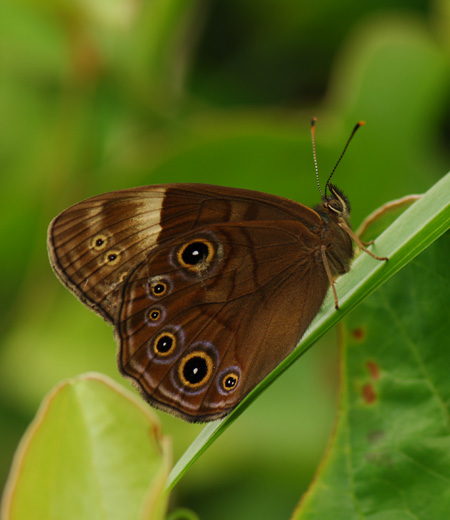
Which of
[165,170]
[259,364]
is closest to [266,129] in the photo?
[165,170]

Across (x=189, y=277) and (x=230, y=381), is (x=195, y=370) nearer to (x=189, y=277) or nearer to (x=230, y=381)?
(x=230, y=381)

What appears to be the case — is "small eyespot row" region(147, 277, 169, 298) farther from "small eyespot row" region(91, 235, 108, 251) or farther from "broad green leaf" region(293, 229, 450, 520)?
→ "broad green leaf" region(293, 229, 450, 520)

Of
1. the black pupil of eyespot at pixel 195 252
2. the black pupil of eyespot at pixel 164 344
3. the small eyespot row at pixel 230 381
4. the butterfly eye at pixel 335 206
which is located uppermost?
the butterfly eye at pixel 335 206

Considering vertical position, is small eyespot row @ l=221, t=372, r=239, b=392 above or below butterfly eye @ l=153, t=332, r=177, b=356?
above

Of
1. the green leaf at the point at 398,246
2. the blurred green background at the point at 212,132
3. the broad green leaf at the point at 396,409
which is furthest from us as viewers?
the blurred green background at the point at 212,132

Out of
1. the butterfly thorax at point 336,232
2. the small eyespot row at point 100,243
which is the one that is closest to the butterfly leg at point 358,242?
the butterfly thorax at point 336,232

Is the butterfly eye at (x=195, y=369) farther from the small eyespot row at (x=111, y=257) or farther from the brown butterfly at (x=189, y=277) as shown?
the small eyespot row at (x=111, y=257)

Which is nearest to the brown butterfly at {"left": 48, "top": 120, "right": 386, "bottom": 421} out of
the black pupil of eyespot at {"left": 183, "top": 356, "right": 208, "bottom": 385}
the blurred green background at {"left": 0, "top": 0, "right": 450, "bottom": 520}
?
the black pupil of eyespot at {"left": 183, "top": 356, "right": 208, "bottom": 385}
